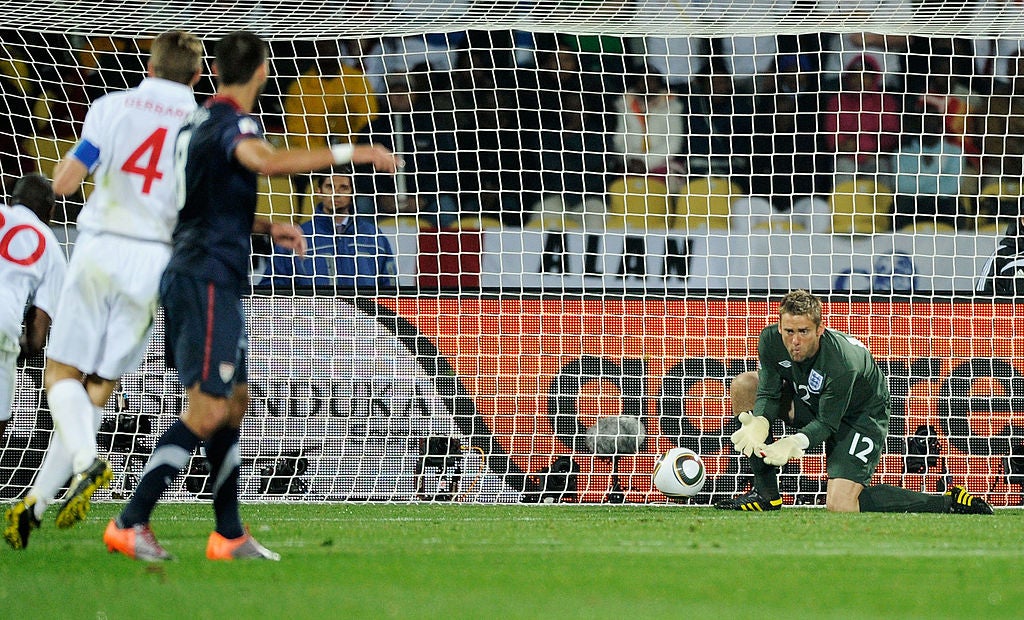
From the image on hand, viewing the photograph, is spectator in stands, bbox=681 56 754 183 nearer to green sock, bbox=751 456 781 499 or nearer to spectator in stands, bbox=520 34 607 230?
spectator in stands, bbox=520 34 607 230

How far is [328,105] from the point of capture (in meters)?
9.22

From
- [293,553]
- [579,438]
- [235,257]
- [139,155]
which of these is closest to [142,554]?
[293,553]

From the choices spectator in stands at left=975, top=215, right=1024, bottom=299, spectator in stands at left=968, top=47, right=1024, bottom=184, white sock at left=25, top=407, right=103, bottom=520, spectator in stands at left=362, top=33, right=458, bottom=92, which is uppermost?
spectator in stands at left=362, top=33, right=458, bottom=92

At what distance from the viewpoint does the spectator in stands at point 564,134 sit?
9.54 meters

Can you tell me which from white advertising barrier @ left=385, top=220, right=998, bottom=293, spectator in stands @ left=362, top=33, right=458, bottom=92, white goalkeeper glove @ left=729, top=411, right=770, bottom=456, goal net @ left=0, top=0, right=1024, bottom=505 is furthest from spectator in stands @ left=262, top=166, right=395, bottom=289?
white goalkeeper glove @ left=729, top=411, right=770, bottom=456

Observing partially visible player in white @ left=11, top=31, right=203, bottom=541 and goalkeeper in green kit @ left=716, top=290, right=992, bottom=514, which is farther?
goalkeeper in green kit @ left=716, top=290, right=992, bottom=514

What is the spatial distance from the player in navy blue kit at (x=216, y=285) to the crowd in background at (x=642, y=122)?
4811 mm

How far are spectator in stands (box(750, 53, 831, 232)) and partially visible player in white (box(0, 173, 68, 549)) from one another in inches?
212

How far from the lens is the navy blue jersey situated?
405 cm

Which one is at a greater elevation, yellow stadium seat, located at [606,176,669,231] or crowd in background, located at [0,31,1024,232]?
crowd in background, located at [0,31,1024,232]

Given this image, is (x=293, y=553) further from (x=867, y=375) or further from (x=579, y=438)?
(x=579, y=438)

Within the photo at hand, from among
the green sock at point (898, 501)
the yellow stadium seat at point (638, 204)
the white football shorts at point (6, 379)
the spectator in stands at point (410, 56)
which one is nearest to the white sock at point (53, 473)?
the white football shorts at point (6, 379)

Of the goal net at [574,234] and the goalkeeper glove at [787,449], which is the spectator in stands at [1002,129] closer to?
the goal net at [574,234]

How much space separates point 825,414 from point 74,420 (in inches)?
166
